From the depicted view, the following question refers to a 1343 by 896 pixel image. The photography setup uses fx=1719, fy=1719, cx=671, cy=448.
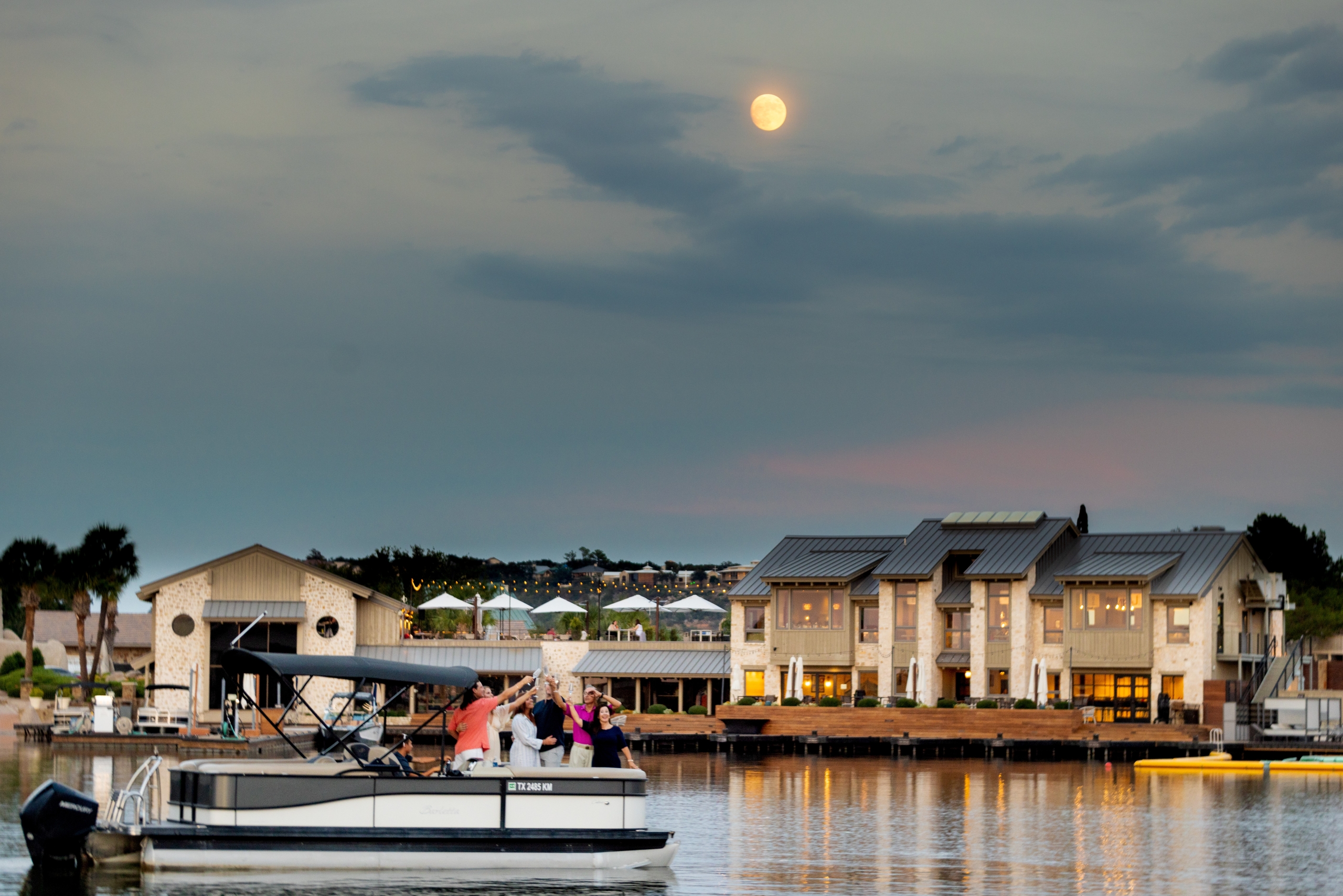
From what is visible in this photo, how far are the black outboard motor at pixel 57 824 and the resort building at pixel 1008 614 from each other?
4642 cm

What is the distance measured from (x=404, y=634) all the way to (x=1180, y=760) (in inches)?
1466

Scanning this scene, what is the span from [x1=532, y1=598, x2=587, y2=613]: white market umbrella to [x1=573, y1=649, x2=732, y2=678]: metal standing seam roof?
500 cm

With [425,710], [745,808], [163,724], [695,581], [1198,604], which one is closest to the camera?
[745,808]

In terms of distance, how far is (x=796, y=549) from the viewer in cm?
7588

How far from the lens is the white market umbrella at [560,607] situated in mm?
80812

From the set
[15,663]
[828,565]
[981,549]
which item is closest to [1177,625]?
[981,549]

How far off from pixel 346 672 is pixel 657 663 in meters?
50.1

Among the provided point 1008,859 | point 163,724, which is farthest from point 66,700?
point 1008,859

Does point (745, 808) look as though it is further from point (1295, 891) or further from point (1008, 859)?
point (1295, 891)

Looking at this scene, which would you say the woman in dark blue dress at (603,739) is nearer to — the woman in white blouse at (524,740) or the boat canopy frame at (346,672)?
the woman in white blouse at (524,740)

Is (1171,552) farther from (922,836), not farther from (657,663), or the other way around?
(922,836)

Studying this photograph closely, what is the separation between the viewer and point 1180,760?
5431 centimetres

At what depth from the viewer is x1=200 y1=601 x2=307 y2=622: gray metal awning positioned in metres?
72.4

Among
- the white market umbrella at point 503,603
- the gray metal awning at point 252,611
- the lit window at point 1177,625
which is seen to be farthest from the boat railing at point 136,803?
the white market umbrella at point 503,603
